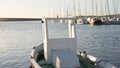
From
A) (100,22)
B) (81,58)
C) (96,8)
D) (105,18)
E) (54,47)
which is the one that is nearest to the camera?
(54,47)

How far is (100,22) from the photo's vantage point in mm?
121000

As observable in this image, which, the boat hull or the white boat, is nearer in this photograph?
the boat hull

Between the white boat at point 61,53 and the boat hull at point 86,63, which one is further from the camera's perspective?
the white boat at point 61,53

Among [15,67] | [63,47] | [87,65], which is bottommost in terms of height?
[15,67]

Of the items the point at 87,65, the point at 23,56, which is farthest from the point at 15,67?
the point at 87,65

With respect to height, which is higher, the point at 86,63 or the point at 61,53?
the point at 61,53

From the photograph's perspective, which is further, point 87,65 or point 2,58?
point 2,58

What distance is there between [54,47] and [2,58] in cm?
1525

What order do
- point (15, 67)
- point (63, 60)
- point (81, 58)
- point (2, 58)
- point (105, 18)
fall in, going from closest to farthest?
1. point (63, 60)
2. point (81, 58)
3. point (15, 67)
4. point (2, 58)
5. point (105, 18)

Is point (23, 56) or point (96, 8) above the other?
point (96, 8)

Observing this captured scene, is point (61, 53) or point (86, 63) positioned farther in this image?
point (86, 63)

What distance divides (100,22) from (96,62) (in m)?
109

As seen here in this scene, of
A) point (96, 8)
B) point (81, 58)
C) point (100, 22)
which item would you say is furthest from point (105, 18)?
point (81, 58)

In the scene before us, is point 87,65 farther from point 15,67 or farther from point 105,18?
point 105,18
